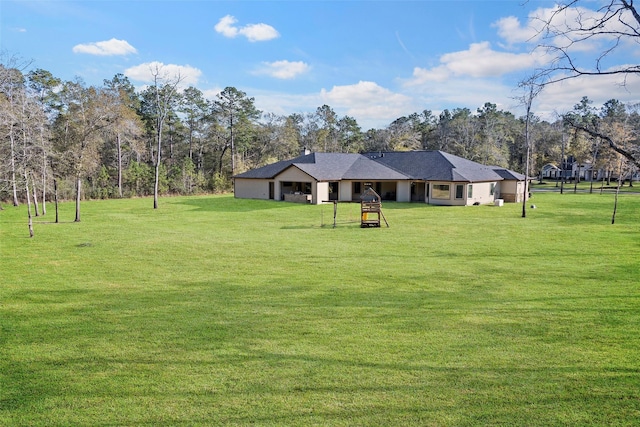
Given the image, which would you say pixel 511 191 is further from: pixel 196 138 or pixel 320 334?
pixel 196 138

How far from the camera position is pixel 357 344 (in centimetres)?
714

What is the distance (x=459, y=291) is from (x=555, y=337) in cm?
297

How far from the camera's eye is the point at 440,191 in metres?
34.5

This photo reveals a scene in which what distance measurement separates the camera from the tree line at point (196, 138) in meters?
30.2

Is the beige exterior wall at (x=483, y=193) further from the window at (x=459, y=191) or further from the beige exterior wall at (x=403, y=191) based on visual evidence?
the beige exterior wall at (x=403, y=191)

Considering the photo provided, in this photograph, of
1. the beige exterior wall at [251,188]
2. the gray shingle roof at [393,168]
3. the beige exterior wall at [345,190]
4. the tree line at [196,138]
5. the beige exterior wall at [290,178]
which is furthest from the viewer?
the beige exterior wall at [251,188]

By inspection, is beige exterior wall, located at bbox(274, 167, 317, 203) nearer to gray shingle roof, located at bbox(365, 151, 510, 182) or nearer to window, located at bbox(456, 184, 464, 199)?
gray shingle roof, located at bbox(365, 151, 510, 182)

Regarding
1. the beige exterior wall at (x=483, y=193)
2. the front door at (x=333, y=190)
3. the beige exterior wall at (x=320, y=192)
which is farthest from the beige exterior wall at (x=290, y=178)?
the beige exterior wall at (x=483, y=193)

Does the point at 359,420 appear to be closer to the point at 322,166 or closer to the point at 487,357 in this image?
the point at 487,357

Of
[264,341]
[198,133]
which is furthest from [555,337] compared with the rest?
[198,133]

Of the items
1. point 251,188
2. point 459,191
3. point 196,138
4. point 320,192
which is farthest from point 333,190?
point 196,138

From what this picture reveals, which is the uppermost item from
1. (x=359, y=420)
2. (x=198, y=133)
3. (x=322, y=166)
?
(x=198, y=133)

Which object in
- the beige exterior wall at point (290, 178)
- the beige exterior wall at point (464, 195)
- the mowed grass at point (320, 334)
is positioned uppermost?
the beige exterior wall at point (290, 178)

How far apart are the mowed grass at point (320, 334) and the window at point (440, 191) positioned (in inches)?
715
